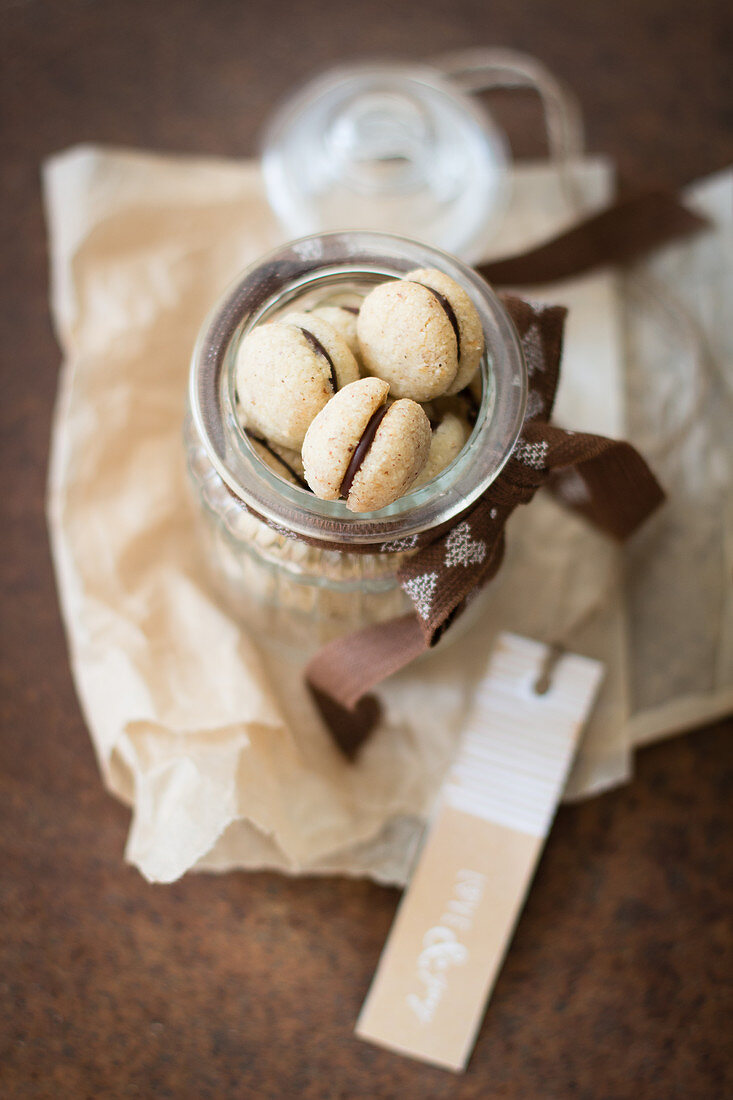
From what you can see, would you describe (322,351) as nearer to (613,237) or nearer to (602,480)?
(602,480)

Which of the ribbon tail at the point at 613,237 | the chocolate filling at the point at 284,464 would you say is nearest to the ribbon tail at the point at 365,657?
the chocolate filling at the point at 284,464

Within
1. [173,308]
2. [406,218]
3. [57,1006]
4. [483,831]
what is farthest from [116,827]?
[406,218]

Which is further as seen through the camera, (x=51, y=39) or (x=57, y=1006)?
(x=51, y=39)

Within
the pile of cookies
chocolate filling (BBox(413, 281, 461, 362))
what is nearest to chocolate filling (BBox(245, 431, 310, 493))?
the pile of cookies

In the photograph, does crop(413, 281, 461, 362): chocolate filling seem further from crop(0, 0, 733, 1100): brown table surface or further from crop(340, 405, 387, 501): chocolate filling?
crop(0, 0, 733, 1100): brown table surface

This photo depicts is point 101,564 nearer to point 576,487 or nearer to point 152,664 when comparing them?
point 152,664

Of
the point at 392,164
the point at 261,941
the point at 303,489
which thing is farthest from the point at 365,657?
the point at 392,164

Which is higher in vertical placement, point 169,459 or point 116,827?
point 169,459
